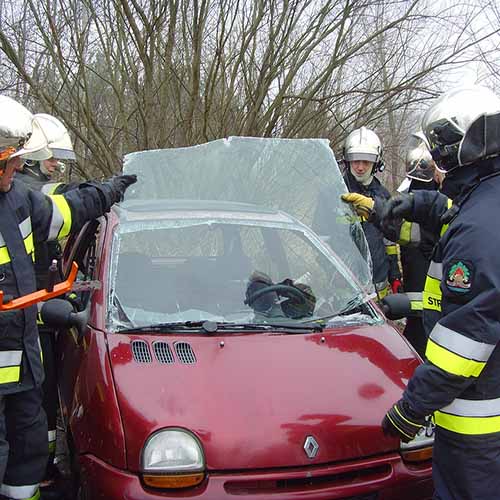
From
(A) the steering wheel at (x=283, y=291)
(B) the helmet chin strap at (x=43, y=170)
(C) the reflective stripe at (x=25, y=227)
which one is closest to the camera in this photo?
(C) the reflective stripe at (x=25, y=227)

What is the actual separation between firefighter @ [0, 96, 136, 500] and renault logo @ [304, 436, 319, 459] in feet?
3.72

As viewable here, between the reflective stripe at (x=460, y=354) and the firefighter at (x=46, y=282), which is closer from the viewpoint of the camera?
the reflective stripe at (x=460, y=354)

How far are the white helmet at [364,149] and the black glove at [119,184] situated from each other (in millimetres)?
1770

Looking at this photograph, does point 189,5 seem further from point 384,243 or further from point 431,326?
point 431,326

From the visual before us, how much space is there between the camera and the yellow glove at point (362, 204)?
3.25 metres

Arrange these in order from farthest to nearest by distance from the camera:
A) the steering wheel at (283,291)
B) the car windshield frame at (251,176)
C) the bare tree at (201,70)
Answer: the bare tree at (201,70)
the car windshield frame at (251,176)
the steering wheel at (283,291)

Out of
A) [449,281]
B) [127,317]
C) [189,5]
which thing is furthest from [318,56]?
[449,281]

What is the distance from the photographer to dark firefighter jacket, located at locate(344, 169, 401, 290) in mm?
3994

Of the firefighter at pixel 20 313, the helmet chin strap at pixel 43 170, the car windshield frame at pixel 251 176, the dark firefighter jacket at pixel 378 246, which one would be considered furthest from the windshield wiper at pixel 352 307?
the helmet chin strap at pixel 43 170

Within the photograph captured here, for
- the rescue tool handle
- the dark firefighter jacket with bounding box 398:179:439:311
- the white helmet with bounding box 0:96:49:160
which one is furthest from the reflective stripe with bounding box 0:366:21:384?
the dark firefighter jacket with bounding box 398:179:439:311

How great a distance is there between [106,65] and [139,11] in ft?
3.79

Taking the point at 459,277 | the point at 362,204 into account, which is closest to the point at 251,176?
the point at 362,204

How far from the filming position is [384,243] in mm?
4234

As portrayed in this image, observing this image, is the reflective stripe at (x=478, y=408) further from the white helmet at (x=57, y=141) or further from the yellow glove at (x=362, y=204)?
the white helmet at (x=57, y=141)
